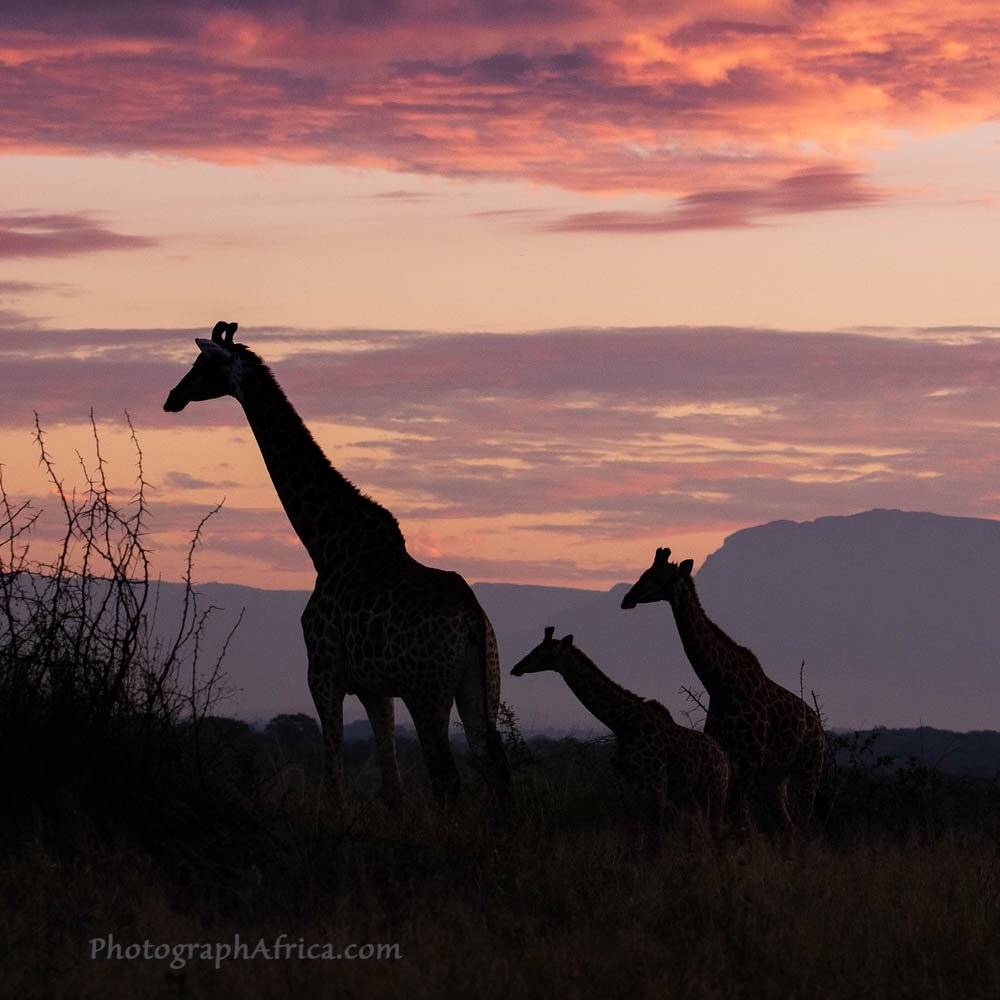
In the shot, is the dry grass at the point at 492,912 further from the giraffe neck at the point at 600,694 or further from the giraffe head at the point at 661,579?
the giraffe head at the point at 661,579

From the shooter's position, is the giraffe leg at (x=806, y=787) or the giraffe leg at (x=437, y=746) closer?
the giraffe leg at (x=437, y=746)

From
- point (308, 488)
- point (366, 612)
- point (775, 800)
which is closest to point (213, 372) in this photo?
point (308, 488)

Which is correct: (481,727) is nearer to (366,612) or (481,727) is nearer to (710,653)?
(366,612)

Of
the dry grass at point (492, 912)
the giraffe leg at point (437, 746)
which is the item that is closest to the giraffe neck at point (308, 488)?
the giraffe leg at point (437, 746)

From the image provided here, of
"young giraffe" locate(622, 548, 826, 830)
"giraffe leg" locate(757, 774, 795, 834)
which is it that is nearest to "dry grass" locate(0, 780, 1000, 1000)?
"young giraffe" locate(622, 548, 826, 830)

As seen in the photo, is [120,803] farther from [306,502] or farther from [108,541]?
[306,502]

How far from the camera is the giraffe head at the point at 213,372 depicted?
15.0 metres

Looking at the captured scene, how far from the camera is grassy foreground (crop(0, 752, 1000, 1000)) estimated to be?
8945 mm

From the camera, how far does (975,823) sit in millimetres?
15148

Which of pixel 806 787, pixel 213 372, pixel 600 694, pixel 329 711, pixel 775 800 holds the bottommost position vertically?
pixel 775 800

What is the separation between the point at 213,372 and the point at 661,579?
14.6 ft

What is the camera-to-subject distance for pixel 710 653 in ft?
45.2

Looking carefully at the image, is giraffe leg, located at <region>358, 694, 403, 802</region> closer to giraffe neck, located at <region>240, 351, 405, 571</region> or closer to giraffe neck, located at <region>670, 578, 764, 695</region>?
giraffe neck, located at <region>240, 351, 405, 571</region>

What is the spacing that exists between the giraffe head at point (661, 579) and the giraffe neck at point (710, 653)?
70mm
